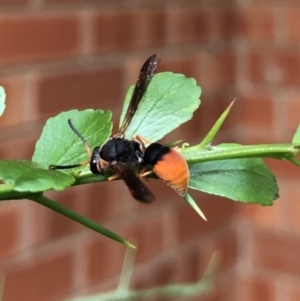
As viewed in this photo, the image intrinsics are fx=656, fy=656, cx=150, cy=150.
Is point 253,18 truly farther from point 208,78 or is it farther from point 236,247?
point 236,247

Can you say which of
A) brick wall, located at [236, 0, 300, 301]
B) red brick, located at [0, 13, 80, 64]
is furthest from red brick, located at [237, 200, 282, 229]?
red brick, located at [0, 13, 80, 64]

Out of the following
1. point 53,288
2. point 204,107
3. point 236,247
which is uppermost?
point 204,107

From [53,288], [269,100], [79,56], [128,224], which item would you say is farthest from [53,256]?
[269,100]

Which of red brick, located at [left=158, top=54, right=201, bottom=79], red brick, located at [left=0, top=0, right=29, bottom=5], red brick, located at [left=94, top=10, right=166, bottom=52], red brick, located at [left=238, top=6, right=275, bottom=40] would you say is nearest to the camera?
red brick, located at [left=0, top=0, right=29, bottom=5]

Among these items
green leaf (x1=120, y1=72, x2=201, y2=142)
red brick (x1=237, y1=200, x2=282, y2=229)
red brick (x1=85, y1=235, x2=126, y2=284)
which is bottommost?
red brick (x1=237, y1=200, x2=282, y2=229)

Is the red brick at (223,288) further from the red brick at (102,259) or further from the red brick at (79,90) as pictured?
the red brick at (79,90)

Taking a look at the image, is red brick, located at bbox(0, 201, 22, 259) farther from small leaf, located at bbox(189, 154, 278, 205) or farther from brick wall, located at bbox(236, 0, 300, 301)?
small leaf, located at bbox(189, 154, 278, 205)

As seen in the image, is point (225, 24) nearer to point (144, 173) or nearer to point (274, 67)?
point (274, 67)

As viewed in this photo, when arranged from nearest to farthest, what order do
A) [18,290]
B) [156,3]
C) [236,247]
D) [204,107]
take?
[18,290], [156,3], [204,107], [236,247]
